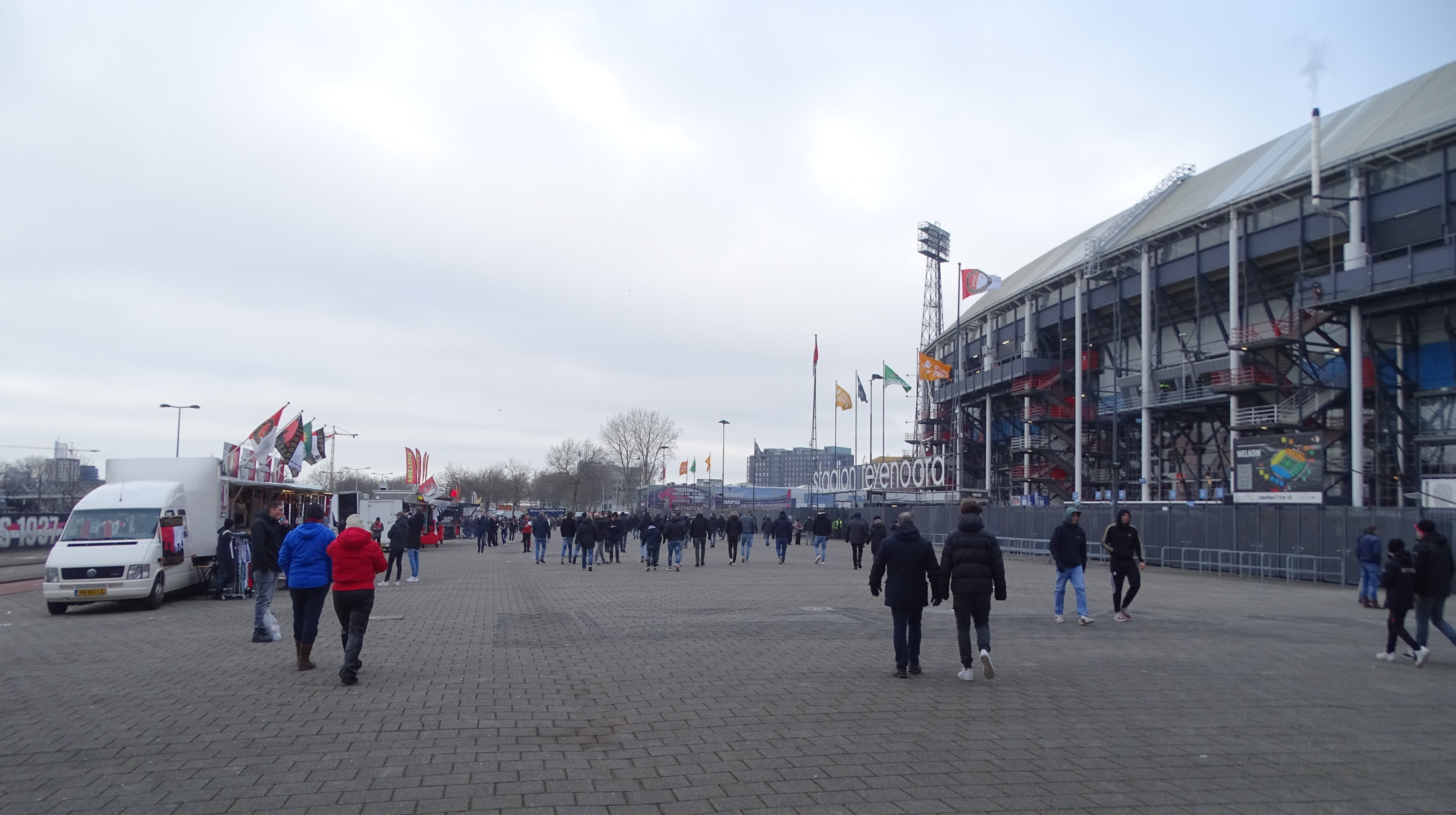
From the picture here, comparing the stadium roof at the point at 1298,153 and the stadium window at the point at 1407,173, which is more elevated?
the stadium roof at the point at 1298,153

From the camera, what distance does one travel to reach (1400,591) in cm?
1030

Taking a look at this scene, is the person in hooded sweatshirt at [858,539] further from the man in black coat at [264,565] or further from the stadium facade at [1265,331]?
the man in black coat at [264,565]

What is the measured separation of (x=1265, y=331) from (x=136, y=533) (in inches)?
1617

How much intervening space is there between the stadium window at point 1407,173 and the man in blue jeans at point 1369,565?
22.4 metres

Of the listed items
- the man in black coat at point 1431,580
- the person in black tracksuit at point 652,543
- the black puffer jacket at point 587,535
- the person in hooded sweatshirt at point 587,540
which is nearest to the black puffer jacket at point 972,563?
the man in black coat at point 1431,580

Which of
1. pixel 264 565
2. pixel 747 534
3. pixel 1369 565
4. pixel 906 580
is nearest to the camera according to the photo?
pixel 906 580

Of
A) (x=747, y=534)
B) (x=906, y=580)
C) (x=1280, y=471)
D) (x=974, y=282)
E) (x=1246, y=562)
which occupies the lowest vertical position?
(x=747, y=534)

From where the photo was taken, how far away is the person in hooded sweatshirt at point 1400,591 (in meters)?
10.2

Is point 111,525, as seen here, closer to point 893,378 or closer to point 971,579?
point 971,579

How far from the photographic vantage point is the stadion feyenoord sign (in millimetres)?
62594

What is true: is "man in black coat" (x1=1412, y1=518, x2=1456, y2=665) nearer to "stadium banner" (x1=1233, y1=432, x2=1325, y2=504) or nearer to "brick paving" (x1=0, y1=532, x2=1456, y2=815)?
"brick paving" (x1=0, y1=532, x2=1456, y2=815)

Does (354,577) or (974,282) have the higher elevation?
(974,282)

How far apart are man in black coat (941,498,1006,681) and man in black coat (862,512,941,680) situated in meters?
0.18

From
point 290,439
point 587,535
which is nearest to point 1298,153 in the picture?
point 587,535
